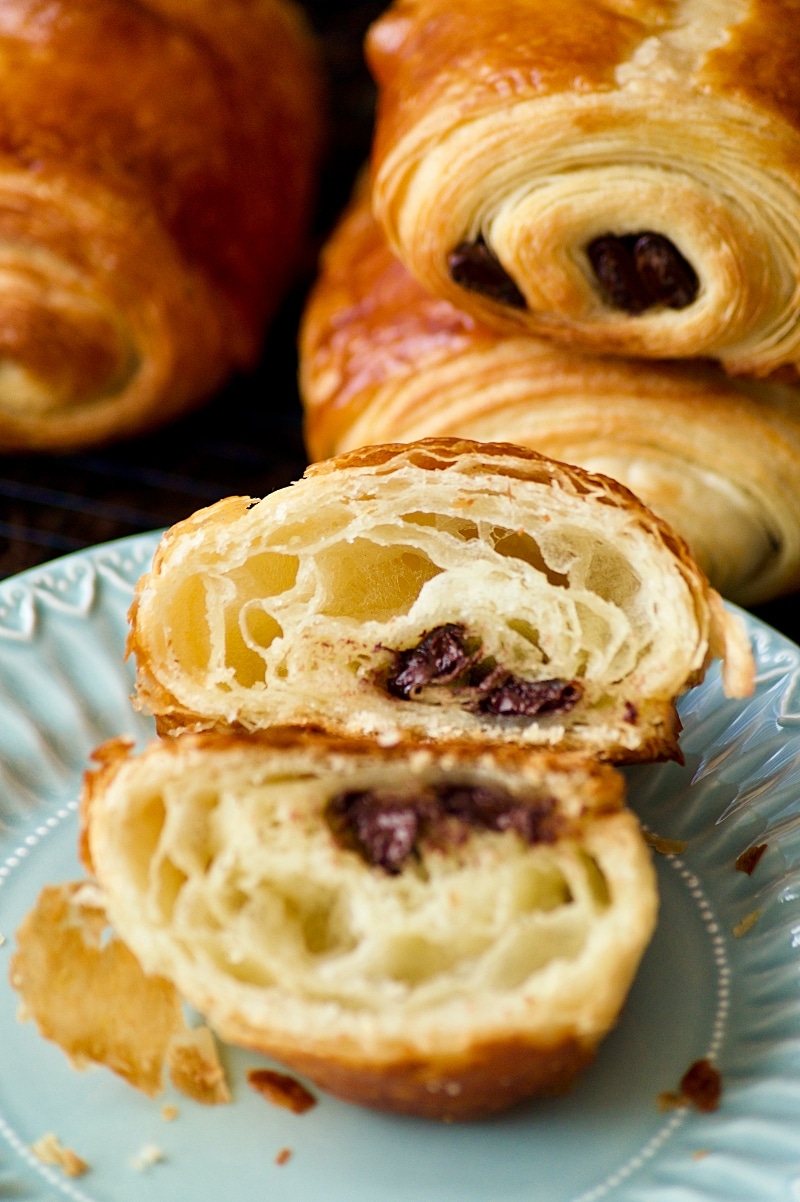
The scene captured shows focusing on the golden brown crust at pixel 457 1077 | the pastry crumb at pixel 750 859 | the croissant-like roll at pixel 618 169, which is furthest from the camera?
the croissant-like roll at pixel 618 169

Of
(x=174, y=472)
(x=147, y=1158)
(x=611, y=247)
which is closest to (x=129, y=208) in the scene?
(x=174, y=472)

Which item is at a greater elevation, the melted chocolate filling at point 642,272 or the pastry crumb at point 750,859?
the melted chocolate filling at point 642,272

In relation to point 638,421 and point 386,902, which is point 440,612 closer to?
point 386,902

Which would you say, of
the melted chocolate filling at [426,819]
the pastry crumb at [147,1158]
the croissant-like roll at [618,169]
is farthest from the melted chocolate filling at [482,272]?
the pastry crumb at [147,1158]

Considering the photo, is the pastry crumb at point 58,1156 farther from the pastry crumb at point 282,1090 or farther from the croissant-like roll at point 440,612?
the croissant-like roll at point 440,612

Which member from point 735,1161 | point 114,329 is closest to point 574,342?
point 114,329

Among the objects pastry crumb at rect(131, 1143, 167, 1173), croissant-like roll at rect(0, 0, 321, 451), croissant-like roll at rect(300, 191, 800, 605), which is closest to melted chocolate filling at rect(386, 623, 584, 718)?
pastry crumb at rect(131, 1143, 167, 1173)

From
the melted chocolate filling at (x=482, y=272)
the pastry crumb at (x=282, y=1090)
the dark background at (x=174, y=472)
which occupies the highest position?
the melted chocolate filling at (x=482, y=272)

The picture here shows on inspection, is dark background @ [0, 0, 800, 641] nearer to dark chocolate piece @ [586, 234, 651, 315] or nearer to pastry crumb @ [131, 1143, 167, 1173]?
dark chocolate piece @ [586, 234, 651, 315]
